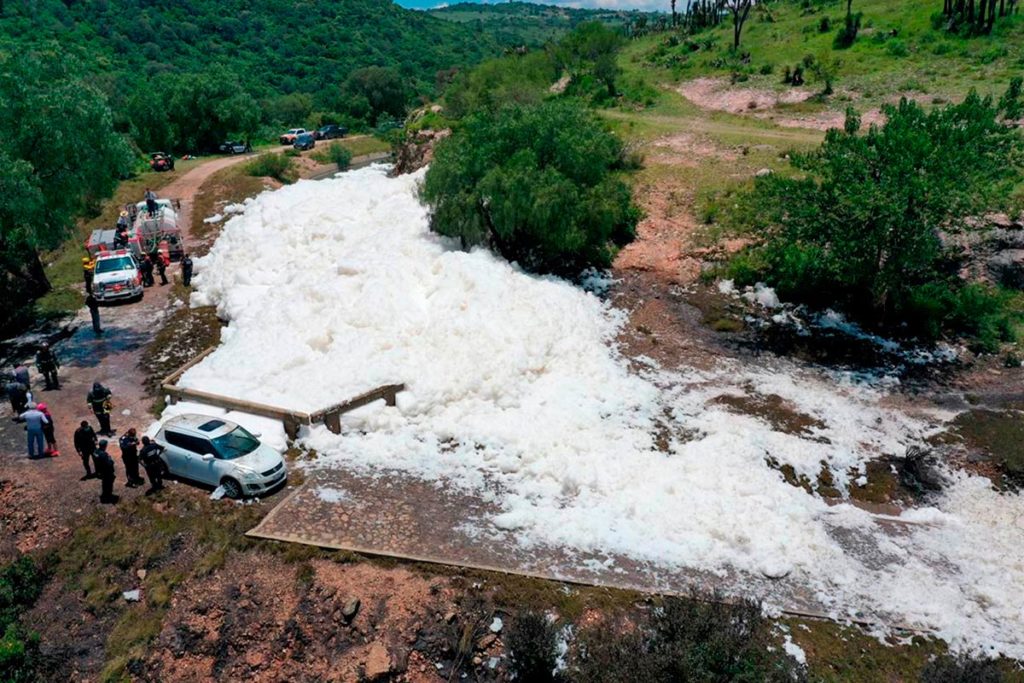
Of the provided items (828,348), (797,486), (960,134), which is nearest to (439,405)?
(797,486)

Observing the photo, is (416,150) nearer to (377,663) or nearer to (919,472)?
(919,472)

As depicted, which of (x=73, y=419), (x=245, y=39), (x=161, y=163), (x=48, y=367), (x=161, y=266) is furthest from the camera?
(x=245, y=39)

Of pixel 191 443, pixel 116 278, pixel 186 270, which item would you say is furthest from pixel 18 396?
pixel 186 270

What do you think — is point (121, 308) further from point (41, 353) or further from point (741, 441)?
point (741, 441)

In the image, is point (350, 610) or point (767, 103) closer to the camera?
point (350, 610)

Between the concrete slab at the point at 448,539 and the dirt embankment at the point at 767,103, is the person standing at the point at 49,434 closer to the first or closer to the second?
the concrete slab at the point at 448,539

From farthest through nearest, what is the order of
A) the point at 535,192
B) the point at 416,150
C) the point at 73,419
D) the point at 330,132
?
the point at 330,132 → the point at 416,150 → the point at 535,192 → the point at 73,419
